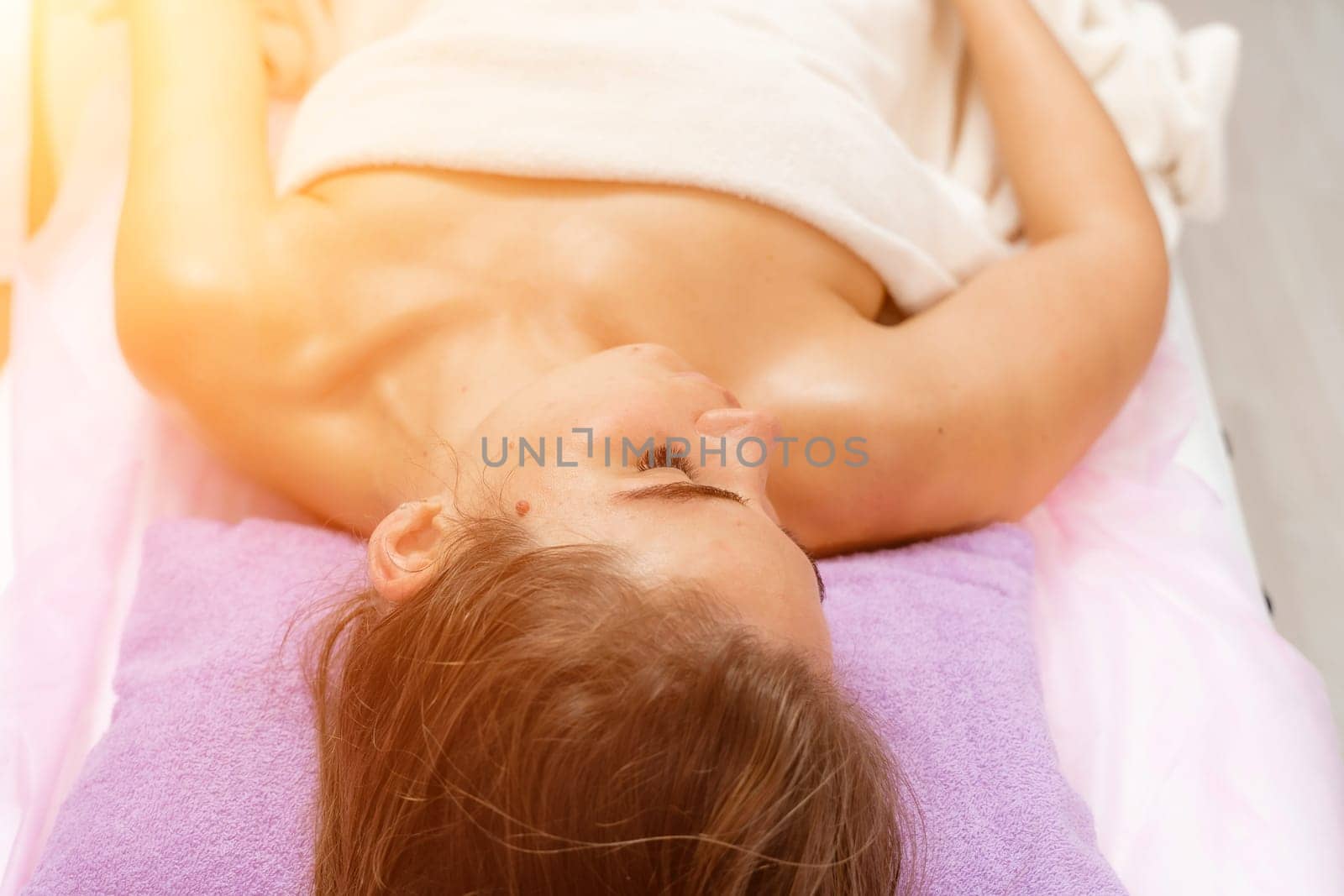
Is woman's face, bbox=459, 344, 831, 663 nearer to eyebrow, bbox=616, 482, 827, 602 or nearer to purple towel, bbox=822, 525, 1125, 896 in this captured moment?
eyebrow, bbox=616, 482, 827, 602

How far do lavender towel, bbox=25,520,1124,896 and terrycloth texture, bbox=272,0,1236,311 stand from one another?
0.34 m

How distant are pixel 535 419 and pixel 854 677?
0.35 metres

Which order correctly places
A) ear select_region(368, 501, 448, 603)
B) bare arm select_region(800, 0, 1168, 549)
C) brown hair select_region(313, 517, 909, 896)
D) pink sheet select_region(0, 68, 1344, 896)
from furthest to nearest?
bare arm select_region(800, 0, 1168, 549), pink sheet select_region(0, 68, 1344, 896), ear select_region(368, 501, 448, 603), brown hair select_region(313, 517, 909, 896)

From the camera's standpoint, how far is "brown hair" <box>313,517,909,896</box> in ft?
2.18

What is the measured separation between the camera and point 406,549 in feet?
2.74

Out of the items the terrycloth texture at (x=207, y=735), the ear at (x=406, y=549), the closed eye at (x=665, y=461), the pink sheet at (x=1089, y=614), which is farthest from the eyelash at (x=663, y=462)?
the pink sheet at (x=1089, y=614)

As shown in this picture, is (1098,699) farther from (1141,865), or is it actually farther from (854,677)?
(854,677)

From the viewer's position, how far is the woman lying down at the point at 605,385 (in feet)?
2.24

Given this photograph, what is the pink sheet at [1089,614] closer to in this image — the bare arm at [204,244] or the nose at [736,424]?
the bare arm at [204,244]

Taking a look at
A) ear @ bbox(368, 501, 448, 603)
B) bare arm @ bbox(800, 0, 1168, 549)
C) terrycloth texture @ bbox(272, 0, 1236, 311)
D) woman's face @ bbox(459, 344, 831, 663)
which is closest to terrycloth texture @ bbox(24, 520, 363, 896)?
ear @ bbox(368, 501, 448, 603)

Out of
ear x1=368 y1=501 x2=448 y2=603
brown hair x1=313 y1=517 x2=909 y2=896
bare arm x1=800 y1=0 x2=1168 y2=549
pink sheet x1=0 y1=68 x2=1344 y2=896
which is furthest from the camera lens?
bare arm x1=800 y1=0 x2=1168 y2=549

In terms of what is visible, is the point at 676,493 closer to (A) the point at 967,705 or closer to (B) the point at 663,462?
(B) the point at 663,462

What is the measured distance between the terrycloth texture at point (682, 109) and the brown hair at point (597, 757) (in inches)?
16.8

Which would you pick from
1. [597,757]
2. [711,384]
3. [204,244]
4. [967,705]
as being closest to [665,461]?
[711,384]
